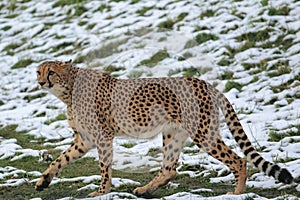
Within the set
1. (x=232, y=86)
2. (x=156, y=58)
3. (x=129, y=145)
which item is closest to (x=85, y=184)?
(x=129, y=145)

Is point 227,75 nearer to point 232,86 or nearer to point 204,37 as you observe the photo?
point 232,86

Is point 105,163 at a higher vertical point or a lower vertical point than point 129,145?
higher

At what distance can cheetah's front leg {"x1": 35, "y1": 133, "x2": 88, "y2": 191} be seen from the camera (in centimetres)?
585

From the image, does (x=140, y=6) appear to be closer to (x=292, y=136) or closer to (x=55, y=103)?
(x=55, y=103)

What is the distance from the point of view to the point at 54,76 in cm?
591

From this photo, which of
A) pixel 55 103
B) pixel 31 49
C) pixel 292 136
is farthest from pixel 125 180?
pixel 31 49

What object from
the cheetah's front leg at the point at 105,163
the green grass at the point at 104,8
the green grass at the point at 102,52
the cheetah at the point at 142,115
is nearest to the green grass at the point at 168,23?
the green grass at the point at 102,52

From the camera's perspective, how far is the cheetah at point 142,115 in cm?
555

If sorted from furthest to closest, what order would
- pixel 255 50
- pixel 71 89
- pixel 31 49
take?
1. pixel 31 49
2. pixel 255 50
3. pixel 71 89

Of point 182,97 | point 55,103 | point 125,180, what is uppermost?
point 182,97

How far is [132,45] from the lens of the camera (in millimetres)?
11062

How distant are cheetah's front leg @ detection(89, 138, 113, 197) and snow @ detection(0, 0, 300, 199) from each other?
0.14 m

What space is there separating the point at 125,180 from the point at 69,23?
295 inches

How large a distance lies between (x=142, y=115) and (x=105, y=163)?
1.92 ft
